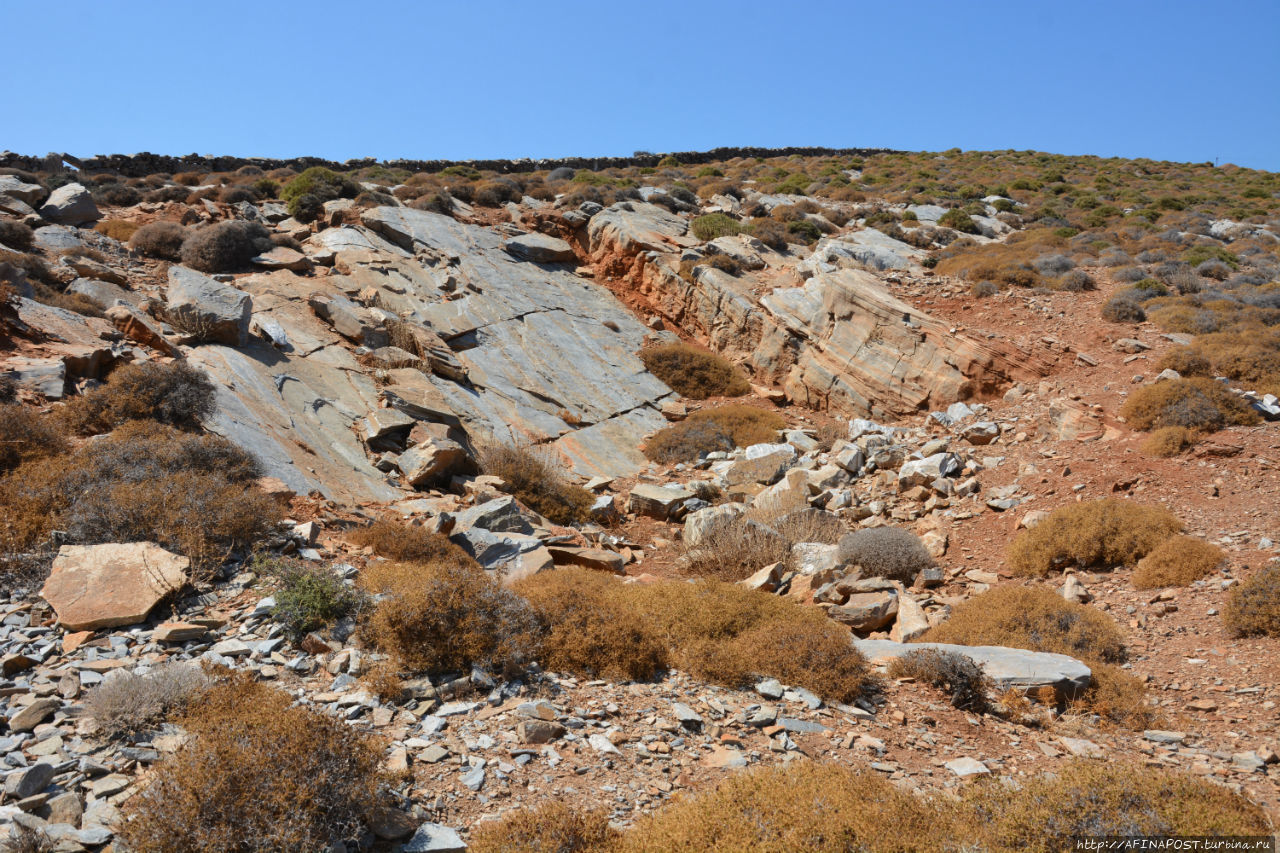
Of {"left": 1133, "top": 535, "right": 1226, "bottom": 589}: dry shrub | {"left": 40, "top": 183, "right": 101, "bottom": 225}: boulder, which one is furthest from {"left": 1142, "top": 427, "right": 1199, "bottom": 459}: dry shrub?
{"left": 40, "top": 183, "right": 101, "bottom": 225}: boulder

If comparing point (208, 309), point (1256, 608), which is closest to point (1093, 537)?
point (1256, 608)

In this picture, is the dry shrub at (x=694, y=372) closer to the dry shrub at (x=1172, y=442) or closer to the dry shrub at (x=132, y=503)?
the dry shrub at (x=1172, y=442)

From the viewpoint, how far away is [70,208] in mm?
16781

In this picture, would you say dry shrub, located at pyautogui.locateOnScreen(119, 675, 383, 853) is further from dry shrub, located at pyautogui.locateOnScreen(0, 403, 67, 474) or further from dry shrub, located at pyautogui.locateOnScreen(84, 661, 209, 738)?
dry shrub, located at pyautogui.locateOnScreen(0, 403, 67, 474)

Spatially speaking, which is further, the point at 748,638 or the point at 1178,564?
the point at 1178,564

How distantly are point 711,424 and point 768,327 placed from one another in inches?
178

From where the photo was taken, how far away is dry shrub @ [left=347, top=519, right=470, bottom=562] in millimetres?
7719

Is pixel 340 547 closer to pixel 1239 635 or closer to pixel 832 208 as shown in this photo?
pixel 1239 635

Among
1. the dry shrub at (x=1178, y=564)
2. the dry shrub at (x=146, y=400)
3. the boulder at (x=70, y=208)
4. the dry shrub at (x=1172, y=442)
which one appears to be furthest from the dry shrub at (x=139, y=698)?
the boulder at (x=70, y=208)

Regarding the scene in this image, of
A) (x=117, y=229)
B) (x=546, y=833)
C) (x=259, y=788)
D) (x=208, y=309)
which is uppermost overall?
(x=117, y=229)

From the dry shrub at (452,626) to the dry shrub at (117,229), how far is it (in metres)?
16.7

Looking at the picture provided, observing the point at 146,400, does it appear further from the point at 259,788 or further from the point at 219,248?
the point at 219,248

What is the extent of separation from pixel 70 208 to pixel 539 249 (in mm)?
12059

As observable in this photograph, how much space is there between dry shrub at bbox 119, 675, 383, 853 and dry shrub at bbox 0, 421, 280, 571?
127 inches
